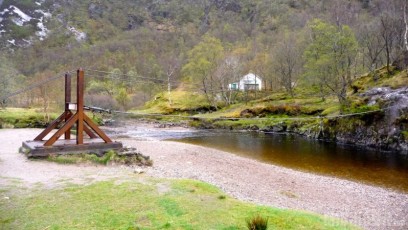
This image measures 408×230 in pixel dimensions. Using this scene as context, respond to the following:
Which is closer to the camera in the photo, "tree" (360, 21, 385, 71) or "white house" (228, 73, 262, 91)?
"tree" (360, 21, 385, 71)

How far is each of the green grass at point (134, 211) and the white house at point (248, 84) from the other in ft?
172

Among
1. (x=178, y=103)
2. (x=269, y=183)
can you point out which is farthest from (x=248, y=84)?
(x=269, y=183)

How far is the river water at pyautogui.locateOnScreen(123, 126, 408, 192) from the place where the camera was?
17016 mm

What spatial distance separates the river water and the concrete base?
1008 centimetres

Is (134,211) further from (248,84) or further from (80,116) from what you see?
(248,84)

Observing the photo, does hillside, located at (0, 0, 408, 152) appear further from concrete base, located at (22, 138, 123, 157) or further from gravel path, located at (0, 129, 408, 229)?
gravel path, located at (0, 129, 408, 229)

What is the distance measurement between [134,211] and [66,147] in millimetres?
8768

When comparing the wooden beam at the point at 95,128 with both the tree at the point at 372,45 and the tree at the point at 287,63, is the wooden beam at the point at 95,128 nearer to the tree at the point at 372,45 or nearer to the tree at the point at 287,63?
the tree at the point at 372,45

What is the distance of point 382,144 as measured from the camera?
1001 inches

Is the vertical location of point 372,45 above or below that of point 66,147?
above

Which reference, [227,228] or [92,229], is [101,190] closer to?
[92,229]

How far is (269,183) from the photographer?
1419 cm

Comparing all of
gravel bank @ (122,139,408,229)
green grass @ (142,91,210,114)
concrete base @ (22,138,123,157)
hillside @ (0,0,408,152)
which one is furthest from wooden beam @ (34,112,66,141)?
green grass @ (142,91,210,114)

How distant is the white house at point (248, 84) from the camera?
63.1 metres
